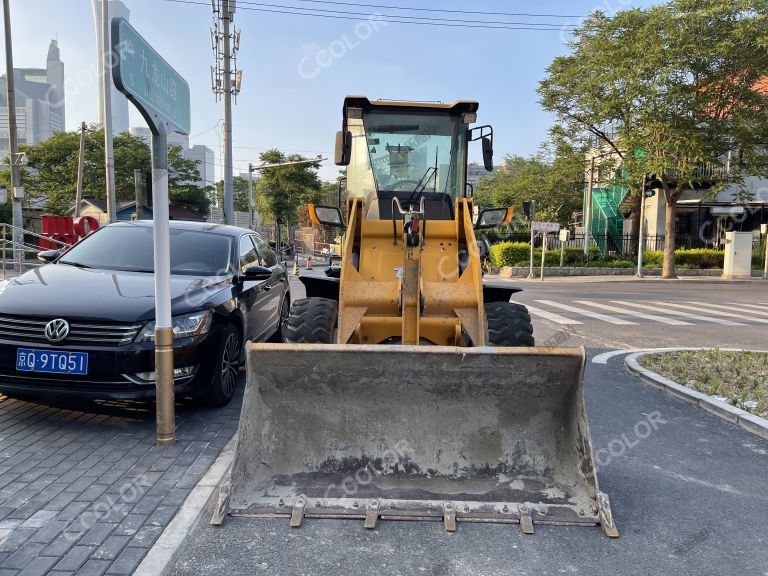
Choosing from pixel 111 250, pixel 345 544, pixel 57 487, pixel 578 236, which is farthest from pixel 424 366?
pixel 578 236

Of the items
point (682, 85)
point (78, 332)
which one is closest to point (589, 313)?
point (78, 332)

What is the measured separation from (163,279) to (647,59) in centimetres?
2454

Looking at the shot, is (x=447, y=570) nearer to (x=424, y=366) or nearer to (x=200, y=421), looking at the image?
(x=424, y=366)

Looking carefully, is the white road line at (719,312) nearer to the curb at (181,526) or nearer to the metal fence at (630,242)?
the curb at (181,526)

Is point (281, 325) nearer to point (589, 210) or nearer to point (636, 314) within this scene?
point (636, 314)

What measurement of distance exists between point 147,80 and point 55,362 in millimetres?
2136

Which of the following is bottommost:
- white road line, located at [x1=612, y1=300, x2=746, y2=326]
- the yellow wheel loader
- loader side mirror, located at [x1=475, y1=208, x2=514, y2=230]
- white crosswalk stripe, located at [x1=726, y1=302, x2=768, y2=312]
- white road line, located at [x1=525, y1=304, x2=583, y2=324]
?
white crosswalk stripe, located at [x1=726, y1=302, x2=768, y2=312]

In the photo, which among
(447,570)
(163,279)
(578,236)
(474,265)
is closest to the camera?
(447,570)

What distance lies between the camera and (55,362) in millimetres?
4262

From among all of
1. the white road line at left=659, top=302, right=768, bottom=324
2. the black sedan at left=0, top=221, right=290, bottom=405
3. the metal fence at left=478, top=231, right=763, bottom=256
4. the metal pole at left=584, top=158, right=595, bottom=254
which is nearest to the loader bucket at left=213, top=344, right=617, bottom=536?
the black sedan at left=0, top=221, right=290, bottom=405

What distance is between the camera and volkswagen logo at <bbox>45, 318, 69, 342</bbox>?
Answer: 4297mm

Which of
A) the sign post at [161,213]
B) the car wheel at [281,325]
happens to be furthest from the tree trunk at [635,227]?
the sign post at [161,213]

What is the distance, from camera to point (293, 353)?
11.5ft

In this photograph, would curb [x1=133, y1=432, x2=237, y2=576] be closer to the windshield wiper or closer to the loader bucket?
the loader bucket
